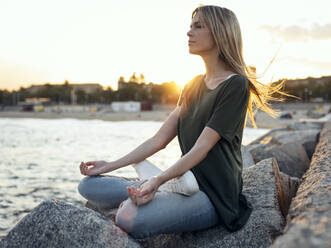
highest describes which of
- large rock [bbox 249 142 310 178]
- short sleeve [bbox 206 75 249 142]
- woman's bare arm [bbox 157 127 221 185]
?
short sleeve [bbox 206 75 249 142]

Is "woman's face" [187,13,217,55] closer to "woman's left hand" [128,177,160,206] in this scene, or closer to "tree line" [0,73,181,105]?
"woman's left hand" [128,177,160,206]

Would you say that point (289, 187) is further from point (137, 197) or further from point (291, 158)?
point (291, 158)

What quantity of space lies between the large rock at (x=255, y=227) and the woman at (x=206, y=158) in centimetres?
6

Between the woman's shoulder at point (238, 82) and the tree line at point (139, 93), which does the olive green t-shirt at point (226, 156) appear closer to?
the woman's shoulder at point (238, 82)

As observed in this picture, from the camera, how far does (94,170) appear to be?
8.25 feet

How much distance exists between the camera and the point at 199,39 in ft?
7.56

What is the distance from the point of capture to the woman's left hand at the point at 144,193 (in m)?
1.98

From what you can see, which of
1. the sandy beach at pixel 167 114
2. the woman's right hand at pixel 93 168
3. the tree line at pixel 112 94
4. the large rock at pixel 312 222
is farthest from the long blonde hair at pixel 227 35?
the tree line at pixel 112 94

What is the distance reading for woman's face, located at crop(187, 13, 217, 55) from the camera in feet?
7.52

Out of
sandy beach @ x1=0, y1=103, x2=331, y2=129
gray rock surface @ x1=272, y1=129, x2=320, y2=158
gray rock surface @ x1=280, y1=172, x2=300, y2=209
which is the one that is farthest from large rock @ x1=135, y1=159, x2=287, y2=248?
sandy beach @ x1=0, y1=103, x2=331, y2=129

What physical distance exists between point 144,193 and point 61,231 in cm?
48

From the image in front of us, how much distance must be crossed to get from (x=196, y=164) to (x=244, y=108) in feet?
1.49

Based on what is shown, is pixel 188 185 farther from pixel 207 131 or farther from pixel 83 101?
pixel 83 101

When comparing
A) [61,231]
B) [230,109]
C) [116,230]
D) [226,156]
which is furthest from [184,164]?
[61,231]
